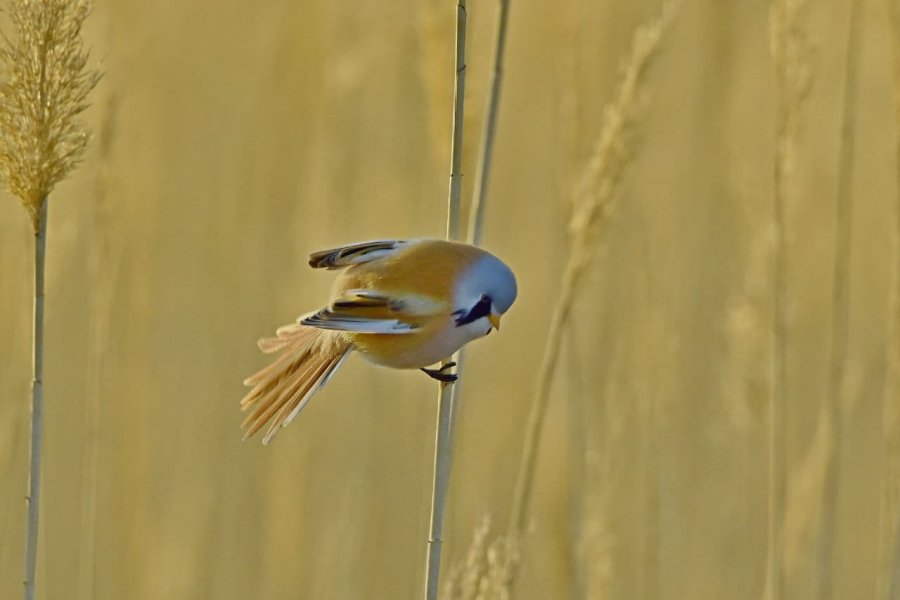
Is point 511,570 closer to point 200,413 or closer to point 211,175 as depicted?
point 200,413

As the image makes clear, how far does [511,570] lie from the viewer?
140 centimetres

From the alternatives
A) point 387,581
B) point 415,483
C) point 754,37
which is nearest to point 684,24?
point 754,37

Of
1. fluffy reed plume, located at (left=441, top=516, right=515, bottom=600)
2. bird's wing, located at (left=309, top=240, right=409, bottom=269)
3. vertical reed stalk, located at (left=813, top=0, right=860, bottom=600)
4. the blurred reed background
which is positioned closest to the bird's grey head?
A: bird's wing, located at (left=309, top=240, right=409, bottom=269)

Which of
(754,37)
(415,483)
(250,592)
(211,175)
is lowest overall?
(250,592)

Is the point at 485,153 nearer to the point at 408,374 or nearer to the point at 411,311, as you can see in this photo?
the point at 411,311

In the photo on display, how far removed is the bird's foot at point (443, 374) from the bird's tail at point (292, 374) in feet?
0.36

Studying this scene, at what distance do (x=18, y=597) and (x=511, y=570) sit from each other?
1107mm

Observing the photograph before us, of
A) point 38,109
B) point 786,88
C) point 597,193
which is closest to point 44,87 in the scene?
point 38,109

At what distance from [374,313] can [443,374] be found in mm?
150

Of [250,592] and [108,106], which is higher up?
[108,106]

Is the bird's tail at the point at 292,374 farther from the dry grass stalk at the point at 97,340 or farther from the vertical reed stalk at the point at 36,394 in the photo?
the dry grass stalk at the point at 97,340

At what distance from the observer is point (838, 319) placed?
183 centimetres

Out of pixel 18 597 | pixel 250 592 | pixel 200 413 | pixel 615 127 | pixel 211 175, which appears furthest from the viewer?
pixel 211 175

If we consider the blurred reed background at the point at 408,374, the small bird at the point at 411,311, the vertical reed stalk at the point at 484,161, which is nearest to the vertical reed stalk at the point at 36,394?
the small bird at the point at 411,311
